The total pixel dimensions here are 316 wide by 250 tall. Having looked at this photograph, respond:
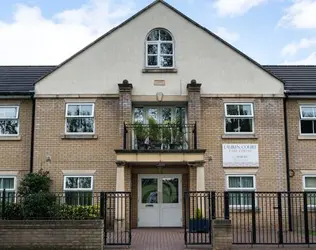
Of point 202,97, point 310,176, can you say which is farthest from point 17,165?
point 310,176

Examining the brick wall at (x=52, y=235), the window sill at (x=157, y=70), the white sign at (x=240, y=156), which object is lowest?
the brick wall at (x=52, y=235)

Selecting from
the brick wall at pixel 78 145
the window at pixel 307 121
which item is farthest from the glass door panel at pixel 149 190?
the window at pixel 307 121

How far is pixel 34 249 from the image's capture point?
39.1 ft

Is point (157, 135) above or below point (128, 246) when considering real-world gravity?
above

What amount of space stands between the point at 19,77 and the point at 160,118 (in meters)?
6.96

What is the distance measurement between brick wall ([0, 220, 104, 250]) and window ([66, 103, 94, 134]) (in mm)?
6269

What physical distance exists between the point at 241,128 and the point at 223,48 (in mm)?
3455

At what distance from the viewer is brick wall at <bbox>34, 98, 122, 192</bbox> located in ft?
57.3

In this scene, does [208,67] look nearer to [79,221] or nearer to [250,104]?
[250,104]

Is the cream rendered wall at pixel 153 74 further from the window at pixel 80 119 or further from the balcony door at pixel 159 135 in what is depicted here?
the balcony door at pixel 159 135

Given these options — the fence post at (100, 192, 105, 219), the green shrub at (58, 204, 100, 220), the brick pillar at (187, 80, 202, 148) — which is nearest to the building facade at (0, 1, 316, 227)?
the brick pillar at (187, 80, 202, 148)

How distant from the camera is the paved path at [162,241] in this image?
1228 centimetres

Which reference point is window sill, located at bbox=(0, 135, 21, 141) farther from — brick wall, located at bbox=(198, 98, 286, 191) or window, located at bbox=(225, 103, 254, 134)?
window, located at bbox=(225, 103, 254, 134)

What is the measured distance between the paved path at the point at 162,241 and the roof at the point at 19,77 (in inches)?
305
